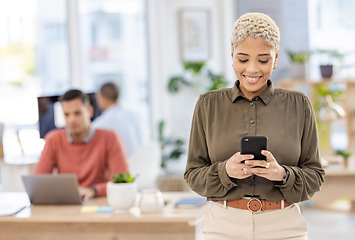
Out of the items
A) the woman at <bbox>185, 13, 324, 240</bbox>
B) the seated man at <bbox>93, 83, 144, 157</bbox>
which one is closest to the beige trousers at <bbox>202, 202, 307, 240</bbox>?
the woman at <bbox>185, 13, 324, 240</bbox>

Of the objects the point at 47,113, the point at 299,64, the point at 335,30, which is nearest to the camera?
the point at 47,113

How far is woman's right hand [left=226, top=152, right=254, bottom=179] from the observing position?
1735 millimetres

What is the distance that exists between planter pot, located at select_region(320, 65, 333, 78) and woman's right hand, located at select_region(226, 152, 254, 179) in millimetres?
5048

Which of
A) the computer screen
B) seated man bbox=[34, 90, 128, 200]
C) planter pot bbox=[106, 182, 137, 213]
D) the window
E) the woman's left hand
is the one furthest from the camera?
the window

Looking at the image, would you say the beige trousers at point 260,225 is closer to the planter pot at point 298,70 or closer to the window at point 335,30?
the planter pot at point 298,70

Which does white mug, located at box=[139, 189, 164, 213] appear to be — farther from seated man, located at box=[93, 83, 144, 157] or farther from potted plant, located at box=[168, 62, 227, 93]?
potted plant, located at box=[168, 62, 227, 93]

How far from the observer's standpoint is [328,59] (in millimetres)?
7168

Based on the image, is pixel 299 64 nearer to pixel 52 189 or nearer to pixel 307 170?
pixel 52 189

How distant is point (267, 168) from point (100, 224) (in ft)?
4.31

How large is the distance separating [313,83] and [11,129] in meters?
3.44

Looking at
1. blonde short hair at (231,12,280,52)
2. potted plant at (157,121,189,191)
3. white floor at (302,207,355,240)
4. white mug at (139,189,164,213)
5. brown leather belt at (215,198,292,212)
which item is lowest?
white floor at (302,207,355,240)

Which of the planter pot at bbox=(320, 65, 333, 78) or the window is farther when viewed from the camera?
the window

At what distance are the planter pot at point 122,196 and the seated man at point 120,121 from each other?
2.28 metres

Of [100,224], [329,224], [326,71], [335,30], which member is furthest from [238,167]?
[335,30]
